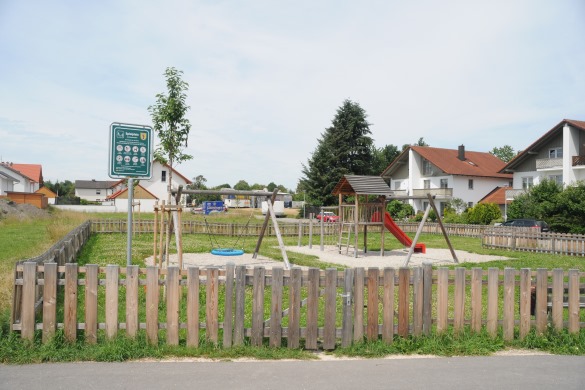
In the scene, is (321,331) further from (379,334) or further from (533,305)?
(533,305)

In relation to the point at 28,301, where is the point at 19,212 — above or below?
above

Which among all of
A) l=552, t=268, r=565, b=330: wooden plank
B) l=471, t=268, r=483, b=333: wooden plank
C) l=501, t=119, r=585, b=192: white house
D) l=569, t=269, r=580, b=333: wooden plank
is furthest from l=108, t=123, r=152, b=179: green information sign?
l=501, t=119, r=585, b=192: white house

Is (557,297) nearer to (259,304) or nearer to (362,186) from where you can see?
(259,304)

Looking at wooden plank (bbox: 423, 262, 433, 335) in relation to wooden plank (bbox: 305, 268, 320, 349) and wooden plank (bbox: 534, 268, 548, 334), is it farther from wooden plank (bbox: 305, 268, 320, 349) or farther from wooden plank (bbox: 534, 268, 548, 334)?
wooden plank (bbox: 534, 268, 548, 334)

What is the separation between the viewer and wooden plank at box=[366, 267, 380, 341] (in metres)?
6.22

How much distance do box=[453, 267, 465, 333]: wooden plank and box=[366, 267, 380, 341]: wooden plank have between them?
44.3 inches

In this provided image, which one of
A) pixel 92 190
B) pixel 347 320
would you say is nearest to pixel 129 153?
pixel 347 320

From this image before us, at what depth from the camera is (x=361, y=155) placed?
190ft

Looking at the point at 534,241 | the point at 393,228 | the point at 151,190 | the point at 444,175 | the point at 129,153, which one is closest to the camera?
the point at 129,153

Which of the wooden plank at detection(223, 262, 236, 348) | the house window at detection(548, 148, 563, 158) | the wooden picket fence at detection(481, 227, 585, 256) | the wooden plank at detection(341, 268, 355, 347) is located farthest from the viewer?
the house window at detection(548, 148, 563, 158)

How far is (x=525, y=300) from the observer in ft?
21.8

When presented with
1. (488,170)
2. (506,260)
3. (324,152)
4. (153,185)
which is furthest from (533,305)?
(153,185)

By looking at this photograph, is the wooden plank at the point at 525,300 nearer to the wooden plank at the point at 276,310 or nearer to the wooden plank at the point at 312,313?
the wooden plank at the point at 312,313

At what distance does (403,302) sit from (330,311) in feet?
3.25
